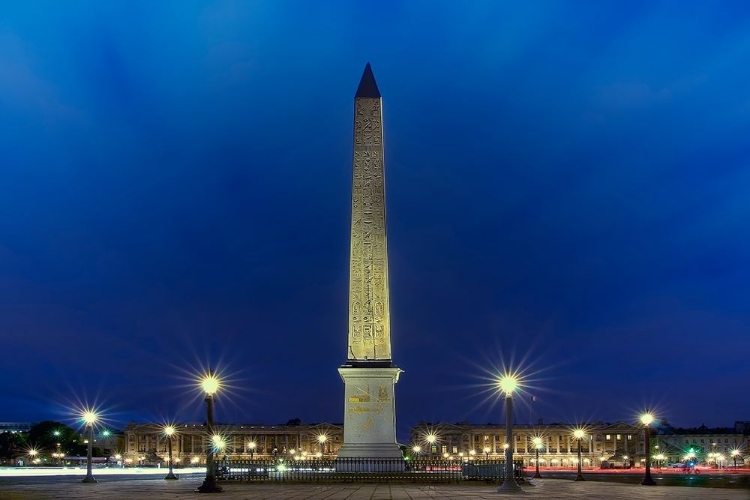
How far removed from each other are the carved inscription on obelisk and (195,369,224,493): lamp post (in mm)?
7264

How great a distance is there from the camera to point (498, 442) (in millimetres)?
153875

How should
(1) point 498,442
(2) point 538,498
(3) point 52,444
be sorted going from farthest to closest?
(1) point 498,442, (3) point 52,444, (2) point 538,498

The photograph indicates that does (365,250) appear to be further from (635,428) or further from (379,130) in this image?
(635,428)

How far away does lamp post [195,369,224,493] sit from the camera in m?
23.2

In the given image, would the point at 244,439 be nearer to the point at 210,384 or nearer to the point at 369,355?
the point at 369,355

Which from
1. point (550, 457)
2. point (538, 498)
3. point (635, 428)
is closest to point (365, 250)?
point (538, 498)

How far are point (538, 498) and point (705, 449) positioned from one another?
15918 cm

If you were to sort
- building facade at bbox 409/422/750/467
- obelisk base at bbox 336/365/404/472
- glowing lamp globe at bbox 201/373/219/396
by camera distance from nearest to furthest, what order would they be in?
glowing lamp globe at bbox 201/373/219/396 → obelisk base at bbox 336/365/404/472 → building facade at bbox 409/422/750/467

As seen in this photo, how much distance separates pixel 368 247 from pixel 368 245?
73mm

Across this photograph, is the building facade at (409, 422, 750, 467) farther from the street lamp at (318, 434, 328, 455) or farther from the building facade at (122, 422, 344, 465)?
the building facade at (122, 422, 344, 465)

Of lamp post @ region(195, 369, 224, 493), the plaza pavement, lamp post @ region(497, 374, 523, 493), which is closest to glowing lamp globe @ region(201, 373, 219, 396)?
lamp post @ region(195, 369, 224, 493)

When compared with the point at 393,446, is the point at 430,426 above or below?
below

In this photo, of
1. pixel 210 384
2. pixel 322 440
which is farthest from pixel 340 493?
pixel 322 440

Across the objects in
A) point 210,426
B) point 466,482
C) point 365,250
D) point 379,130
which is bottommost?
point 466,482
